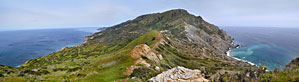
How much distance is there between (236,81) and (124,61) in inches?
1313

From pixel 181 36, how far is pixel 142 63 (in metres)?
89.1

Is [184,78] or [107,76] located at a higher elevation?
[184,78]

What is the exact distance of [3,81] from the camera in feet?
91.3

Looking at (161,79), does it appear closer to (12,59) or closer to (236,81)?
(236,81)

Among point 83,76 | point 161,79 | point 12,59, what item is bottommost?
point 12,59

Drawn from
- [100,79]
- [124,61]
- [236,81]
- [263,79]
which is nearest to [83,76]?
[100,79]

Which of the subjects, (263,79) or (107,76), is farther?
(107,76)

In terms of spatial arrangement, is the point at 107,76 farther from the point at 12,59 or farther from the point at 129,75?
the point at 12,59

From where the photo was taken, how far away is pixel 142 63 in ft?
127

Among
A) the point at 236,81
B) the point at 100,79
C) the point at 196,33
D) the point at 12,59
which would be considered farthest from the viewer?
the point at 196,33

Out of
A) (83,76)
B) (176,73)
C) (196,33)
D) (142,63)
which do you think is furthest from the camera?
(196,33)

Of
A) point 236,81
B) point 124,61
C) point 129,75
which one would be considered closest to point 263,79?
point 236,81

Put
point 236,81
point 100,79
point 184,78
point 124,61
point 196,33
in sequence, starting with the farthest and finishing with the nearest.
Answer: point 196,33 → point 124,61 → point 100,79 → point 184,78 → point 236,81

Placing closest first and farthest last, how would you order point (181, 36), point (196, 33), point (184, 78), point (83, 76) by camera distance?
point (184, 78) < point (83, 76) < point (181, 36) < point (196, 33)
